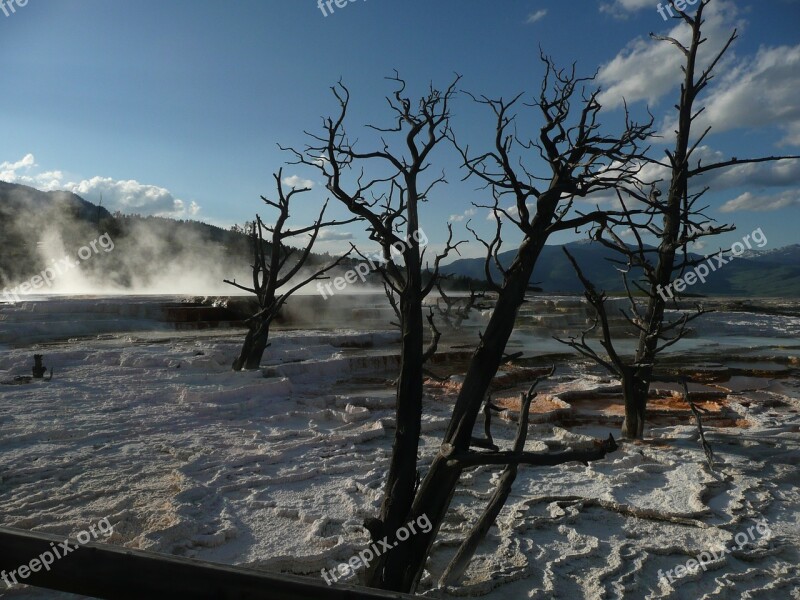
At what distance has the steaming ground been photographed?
3.52m

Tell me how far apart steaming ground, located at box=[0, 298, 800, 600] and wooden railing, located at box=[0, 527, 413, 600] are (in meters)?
1.28

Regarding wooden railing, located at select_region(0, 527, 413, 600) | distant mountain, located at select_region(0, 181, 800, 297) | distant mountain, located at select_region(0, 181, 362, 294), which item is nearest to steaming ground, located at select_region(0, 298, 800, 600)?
wooden railing, located at select_region(0, 527, 413, 600)

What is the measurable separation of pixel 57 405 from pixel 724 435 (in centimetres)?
766

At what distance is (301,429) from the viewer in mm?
6605

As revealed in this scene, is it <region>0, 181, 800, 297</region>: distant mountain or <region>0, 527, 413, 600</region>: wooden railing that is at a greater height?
<region>0, 181, 800, 297</region>: distant mountain

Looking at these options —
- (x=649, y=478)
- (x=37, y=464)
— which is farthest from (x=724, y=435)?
(x=37, y=464)

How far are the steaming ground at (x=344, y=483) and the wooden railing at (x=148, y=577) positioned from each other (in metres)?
1.28

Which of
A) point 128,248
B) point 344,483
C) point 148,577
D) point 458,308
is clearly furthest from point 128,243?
point 148,577

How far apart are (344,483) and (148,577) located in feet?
10.2

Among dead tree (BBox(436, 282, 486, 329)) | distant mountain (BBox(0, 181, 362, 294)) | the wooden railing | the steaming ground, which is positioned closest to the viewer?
the wooden railing

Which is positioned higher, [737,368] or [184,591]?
[184,591]

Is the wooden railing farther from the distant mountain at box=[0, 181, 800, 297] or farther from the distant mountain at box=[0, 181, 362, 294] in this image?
the distant mountain at box=[0, 181, 362, 294]

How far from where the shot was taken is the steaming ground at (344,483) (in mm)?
3518

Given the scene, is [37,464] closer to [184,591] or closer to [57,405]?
[57,405]
